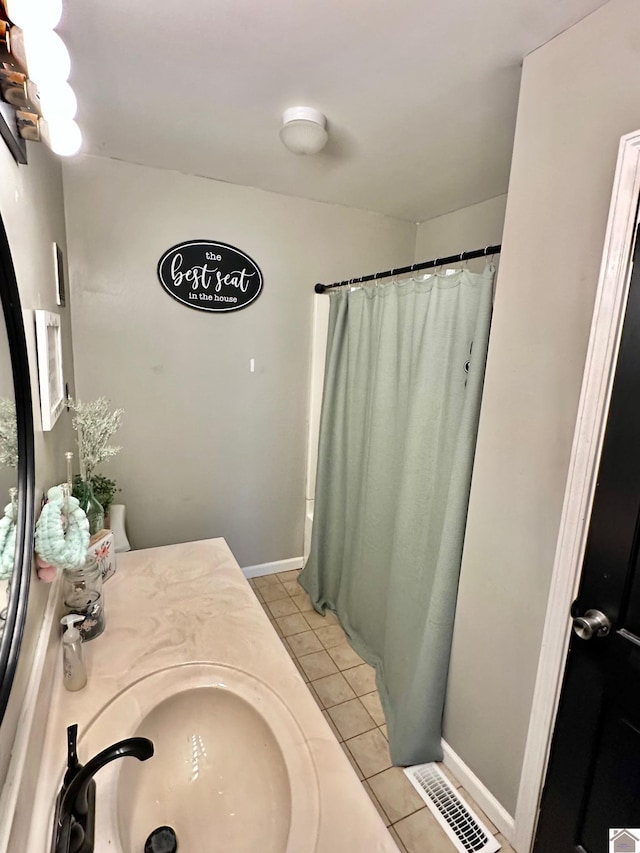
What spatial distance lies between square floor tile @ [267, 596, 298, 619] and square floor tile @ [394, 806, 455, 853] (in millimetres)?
1149

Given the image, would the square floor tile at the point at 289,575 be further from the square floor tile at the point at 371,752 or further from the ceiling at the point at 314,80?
the ceiling at the point at 314,80

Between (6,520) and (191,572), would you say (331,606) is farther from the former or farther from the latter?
(6,520)

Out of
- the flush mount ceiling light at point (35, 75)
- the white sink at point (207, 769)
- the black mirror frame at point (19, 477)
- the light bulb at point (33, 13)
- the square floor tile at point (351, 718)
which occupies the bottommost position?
the square floor tile at point (351, 718)

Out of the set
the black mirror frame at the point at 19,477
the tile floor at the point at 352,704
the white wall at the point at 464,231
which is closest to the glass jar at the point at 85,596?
the black mirror frame at the point at 19,477

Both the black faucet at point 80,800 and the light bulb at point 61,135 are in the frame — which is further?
the light bulb at point 61,135

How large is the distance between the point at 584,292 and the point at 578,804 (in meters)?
1.35

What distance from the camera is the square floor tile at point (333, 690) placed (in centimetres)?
188

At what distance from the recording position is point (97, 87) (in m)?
1.43

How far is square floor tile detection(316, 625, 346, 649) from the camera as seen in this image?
2223 mm

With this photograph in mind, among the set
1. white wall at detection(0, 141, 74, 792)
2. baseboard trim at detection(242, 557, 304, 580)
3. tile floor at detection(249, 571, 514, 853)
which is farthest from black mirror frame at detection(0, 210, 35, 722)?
baseboard trim at detection(242, 557, 304, 580)

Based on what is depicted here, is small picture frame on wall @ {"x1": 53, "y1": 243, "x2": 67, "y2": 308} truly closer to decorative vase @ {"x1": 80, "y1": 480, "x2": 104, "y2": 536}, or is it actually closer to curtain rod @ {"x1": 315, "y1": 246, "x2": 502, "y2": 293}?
decorative vase @ {"x1": 80, "y1": 480, "x2": 104, "y2": 536}

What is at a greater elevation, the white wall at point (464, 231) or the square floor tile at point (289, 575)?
the white wall at point (464, 231)

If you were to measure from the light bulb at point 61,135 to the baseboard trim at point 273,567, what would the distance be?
2.34m

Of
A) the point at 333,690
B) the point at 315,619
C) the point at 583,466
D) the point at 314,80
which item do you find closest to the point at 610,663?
the point at 583,466
